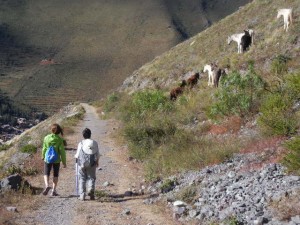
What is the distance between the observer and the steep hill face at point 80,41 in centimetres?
11341

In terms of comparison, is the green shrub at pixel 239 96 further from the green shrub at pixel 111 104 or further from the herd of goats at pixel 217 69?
the green shrub at pixel 111 104

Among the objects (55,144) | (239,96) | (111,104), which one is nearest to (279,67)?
(239,96)

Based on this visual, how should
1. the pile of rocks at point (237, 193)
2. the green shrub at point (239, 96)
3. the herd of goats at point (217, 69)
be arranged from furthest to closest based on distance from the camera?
the herd of goats at point (217, 69), the green shrub at point (239, 96), the pile of rocks at point (237, 193)

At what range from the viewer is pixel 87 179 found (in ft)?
32.0

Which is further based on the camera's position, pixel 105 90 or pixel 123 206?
pixel 105 90

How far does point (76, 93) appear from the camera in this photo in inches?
4341

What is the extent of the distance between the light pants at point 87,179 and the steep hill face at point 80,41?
9537cm

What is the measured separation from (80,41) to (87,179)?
138982 millimetres

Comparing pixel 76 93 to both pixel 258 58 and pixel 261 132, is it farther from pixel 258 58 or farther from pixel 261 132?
pixel 261 132

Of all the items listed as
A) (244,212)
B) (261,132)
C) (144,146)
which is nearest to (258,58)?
(144,146)

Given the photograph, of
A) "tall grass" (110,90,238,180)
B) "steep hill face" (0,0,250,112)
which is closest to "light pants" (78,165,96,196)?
"tall grass" (110,90,238,180)

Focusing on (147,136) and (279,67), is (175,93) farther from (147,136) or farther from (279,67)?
(147,136)

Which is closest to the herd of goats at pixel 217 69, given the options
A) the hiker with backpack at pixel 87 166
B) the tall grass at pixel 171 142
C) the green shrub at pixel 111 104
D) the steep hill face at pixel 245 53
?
the steep hill face at pixel 245 53

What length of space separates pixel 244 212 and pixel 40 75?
11521 cm
